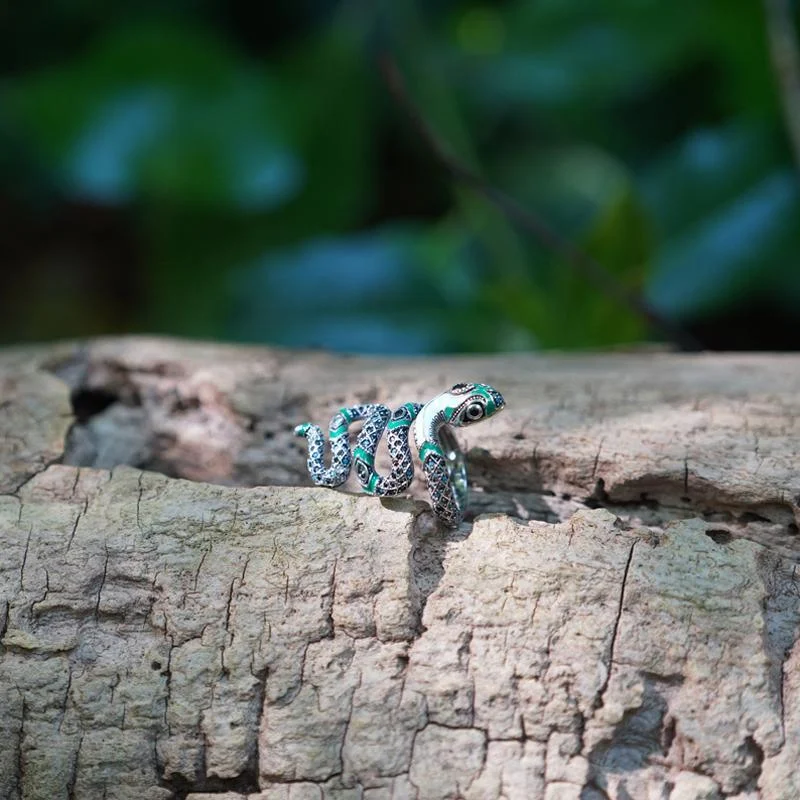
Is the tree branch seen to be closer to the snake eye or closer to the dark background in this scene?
the dark background

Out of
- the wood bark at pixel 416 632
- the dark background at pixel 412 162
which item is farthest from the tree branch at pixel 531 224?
the wood bark at pixel 416 632

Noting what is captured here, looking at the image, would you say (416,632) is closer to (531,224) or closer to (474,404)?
(474,404)

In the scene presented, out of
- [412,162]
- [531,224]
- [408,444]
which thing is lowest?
Result: [408,444]

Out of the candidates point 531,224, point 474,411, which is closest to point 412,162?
point 531,224

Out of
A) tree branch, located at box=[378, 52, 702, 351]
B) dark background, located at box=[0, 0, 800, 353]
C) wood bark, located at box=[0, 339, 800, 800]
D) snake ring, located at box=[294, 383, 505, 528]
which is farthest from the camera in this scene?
dark background, located at box=[0, 0, 800, 353]

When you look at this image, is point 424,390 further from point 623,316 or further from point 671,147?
point 671,147

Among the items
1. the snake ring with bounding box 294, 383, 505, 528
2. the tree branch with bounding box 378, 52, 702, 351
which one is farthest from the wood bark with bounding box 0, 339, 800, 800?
the tree branch with bounding box 378, 52, 702, 351
